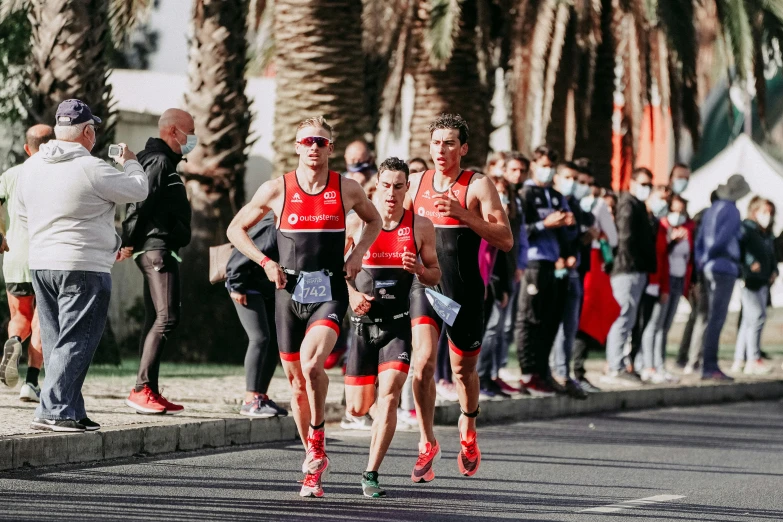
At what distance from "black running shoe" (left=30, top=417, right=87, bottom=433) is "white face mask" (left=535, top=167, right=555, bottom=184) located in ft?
18.0

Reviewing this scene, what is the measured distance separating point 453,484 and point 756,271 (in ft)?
32.1

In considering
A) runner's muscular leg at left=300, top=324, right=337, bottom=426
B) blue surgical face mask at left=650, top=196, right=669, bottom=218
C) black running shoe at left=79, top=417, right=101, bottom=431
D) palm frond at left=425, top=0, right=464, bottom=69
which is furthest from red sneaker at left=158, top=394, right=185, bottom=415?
palm frond at left=425, top=0, right=464, bottom=69

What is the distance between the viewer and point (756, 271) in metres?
17.8

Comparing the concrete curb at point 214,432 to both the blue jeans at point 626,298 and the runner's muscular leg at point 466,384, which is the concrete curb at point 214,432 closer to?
the blue jeans at point 626,298

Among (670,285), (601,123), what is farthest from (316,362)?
(601,123)

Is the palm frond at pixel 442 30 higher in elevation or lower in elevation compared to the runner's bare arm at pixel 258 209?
higher

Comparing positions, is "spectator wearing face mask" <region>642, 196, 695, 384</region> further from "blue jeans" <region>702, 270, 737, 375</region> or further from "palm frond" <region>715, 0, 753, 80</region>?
"palm frond" <region>715, 0, 753, 80</region>

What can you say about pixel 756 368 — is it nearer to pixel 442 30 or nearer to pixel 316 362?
pixel 442 30

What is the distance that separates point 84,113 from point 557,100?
11.2 m

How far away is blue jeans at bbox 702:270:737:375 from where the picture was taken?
16.9 meters

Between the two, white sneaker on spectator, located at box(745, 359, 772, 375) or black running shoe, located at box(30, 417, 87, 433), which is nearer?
black running shoe, located at box(30, 417, 87, 433)

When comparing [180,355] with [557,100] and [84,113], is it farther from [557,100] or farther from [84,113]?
[84,113]

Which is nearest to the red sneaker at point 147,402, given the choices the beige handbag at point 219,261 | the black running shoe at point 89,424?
the beige handbag at point 219,261

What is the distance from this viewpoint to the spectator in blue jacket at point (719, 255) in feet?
55.0
